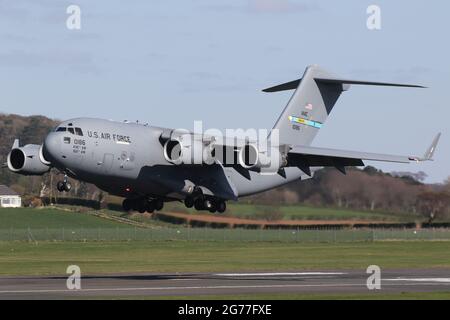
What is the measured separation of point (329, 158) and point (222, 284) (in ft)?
20.1

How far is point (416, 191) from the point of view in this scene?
187 feet

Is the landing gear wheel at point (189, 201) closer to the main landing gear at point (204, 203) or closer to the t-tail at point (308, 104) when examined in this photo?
the main landing gear at point (204, 203)

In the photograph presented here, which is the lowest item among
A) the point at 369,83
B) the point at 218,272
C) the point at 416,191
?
the point at 218,272

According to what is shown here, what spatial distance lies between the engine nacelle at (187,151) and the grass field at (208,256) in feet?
36.9

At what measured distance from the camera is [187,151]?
123 ft

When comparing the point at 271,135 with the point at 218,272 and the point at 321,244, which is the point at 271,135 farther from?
the point at 321,244

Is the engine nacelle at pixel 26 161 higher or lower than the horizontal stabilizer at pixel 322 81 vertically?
lower

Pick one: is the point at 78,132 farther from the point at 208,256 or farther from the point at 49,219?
the point at 49,219

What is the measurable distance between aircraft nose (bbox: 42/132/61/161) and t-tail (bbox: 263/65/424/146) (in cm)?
1046

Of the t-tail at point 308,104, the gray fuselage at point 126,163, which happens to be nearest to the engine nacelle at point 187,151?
the gray fuselage at point 126,163

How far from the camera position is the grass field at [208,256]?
5072cm

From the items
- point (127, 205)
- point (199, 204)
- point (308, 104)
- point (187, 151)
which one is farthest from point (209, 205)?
point (308, 104)
